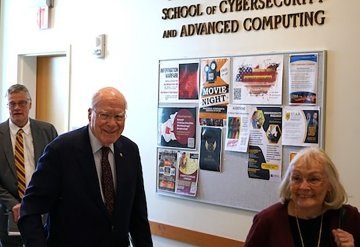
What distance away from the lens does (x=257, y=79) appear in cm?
330

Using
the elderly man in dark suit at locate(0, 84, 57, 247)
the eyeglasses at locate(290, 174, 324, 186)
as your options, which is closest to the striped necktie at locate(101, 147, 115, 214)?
the eyeglasses at locate(290, 174, 324, 186)

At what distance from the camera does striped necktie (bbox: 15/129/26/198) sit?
314 centimetres

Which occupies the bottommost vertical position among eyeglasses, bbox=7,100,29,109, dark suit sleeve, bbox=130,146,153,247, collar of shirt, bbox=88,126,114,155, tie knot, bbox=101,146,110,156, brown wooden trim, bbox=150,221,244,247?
brown wooden trim, bbox=150,221,244,247

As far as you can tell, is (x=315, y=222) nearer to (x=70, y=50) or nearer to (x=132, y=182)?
(x=132, y=182)

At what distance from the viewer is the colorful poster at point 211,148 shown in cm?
352

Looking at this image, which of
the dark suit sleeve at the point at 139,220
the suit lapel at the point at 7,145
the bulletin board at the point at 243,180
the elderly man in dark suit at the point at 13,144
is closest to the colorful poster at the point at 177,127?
the bulletin board at the point at 243,180

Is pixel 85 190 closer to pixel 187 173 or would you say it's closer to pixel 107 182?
pixel 107 182

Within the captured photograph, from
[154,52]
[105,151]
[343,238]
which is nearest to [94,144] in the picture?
[105,151]

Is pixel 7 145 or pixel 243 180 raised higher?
pixel 7 145

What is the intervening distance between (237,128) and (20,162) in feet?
4.90

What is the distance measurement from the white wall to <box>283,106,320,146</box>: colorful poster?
78 mm

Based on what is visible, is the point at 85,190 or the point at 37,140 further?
the point at 37,140

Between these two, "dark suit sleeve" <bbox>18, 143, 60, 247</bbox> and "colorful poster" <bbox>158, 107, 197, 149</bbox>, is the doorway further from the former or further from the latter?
"dark suit sleeve" <bbox>18, 143, 60, 247</bbox>

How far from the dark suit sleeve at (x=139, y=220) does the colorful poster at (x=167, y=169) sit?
1.49 meters
